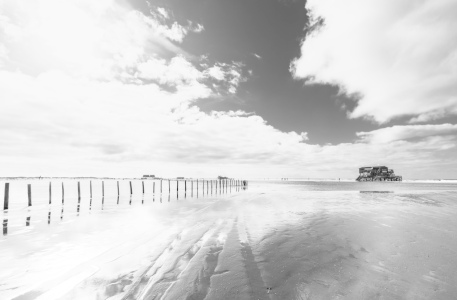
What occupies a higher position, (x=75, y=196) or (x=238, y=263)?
(x=238, y=263)

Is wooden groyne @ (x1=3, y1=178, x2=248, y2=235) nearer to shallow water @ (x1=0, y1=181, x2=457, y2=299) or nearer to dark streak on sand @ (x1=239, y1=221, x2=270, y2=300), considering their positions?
shallow water @ (x1=0, y1=181, x2=457, y2=299)

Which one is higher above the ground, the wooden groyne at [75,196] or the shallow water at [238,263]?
the shallow water at [238,263]

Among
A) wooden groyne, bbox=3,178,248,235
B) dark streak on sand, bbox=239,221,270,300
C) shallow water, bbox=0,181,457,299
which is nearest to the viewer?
dark streak on sand, bbox=239,221,270,300

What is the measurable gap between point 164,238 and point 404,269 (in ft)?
26.4

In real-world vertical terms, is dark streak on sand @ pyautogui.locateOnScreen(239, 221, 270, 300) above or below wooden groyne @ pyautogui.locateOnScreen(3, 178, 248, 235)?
above

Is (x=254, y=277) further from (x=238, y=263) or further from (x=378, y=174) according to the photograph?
(x=378, y=174)

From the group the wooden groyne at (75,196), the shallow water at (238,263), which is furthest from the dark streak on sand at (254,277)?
the wooden groyne at (75,196)

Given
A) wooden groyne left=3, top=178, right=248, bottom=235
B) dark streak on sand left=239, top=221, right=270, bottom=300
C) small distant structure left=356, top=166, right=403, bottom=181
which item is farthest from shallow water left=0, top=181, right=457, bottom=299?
small distant structure left=356, top=166, right=403, bottom=181

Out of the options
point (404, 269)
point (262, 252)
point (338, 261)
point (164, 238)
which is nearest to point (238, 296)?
point (262, 252)

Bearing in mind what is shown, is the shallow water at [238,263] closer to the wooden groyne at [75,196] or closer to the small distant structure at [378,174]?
the wooden groyne at [75,196]

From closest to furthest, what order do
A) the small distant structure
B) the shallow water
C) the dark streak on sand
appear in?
the dark streak on sand
the shallow water
the small distant structure

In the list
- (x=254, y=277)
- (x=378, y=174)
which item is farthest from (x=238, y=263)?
(x=378, y=174)

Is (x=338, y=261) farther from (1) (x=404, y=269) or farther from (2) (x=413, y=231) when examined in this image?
(2) (x=413, y=231)

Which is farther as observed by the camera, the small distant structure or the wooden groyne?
the small distant structure
